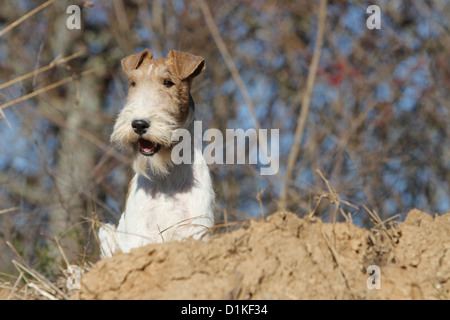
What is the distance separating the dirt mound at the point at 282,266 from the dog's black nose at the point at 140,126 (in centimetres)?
147

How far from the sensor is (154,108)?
4816 millimetres

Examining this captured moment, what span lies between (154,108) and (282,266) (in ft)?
6.48

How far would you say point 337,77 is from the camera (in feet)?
37.9

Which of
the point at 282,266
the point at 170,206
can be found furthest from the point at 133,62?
the point at 282,266

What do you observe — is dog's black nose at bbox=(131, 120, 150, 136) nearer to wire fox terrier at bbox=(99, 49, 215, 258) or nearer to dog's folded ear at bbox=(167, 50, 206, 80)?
wire fox terrier at bbox=(99, 49, 215, 258)

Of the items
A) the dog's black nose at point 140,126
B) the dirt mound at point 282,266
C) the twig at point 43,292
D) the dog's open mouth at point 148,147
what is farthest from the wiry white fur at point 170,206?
the dirt mound at point 282,266

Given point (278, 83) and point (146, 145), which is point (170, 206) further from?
point (278, 83)

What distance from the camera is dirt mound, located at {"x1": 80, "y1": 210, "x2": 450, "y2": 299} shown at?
3166mm

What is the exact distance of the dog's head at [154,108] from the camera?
15.5ft

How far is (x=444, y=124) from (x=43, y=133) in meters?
7.33

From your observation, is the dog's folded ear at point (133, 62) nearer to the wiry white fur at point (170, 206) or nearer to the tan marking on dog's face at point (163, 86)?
the tan marking on dog's face at point (163, 86)

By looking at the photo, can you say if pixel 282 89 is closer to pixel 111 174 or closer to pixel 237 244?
pixel 111 174

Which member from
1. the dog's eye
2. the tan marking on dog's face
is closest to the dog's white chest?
the tan marking on dog's face
